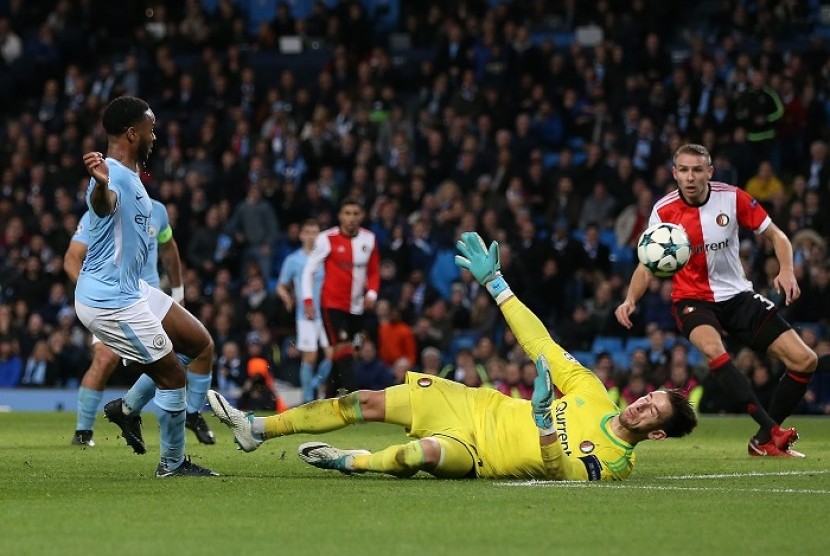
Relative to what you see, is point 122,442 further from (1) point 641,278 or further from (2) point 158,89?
(2) point 158,89

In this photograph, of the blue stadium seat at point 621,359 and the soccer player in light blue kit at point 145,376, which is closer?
the soccer player in light blue kit at point 145,376

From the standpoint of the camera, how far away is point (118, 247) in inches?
391

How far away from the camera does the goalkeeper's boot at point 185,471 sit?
33.3ft

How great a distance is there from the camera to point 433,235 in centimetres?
2409

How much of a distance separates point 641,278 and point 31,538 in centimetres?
683

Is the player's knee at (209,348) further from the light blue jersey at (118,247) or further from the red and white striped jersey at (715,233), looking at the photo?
the red and white striped jersey at (715,233)

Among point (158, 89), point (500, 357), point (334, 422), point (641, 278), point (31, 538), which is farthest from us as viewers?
point (158, 89)

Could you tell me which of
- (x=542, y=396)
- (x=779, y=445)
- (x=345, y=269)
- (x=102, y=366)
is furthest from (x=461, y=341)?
(x=542, y=396)

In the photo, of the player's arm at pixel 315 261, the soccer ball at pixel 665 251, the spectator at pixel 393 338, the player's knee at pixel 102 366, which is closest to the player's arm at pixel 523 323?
the soccer ball at pixel 665 251

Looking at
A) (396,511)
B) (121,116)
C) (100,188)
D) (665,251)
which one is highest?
(121,116)

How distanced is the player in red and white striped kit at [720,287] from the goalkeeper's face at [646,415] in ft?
10.9

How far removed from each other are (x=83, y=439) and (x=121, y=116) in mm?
4580

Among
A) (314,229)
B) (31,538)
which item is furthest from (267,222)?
(31,538)

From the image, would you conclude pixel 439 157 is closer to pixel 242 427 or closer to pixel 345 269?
pixel 345 269
